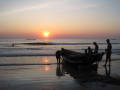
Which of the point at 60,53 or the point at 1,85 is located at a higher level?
the point at 60,53

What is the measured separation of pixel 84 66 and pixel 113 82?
9.99 feet

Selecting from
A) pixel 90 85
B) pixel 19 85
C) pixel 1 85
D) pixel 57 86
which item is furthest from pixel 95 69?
pixel 1 85

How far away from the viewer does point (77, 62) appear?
10867mm

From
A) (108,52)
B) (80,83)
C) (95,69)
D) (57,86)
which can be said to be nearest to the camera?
(57,86)

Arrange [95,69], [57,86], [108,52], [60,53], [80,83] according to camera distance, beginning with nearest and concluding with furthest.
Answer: [57,86]
[80,83]
[95,69]
[108,52]
[60,53]

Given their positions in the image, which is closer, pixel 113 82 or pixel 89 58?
pixel 113 82

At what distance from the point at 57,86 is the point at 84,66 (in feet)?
12.6

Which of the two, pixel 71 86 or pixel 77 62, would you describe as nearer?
pixel 71 86

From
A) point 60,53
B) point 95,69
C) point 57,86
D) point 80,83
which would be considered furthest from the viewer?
point 60,53

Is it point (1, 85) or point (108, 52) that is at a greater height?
point (108, 52)

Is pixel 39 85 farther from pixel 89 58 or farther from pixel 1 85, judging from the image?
pixel 89 58

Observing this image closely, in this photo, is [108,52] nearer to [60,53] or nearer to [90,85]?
[60,53]

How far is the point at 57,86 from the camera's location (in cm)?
701

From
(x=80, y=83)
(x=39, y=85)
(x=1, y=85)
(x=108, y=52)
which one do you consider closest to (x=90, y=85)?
(x=80, y=83)
